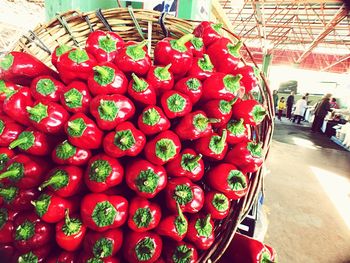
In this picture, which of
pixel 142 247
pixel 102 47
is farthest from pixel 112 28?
pixel 142 247

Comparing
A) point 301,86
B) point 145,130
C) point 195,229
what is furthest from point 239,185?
point 301,86

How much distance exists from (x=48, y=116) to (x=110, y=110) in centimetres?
17

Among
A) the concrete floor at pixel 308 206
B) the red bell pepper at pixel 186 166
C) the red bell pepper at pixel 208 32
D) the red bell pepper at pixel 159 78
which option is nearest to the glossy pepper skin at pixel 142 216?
the red bell pepper at pixel 186 166

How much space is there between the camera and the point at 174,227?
661 mm

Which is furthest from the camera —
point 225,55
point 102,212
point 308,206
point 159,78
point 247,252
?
point 308,206

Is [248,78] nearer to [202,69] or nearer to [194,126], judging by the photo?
[202,69]

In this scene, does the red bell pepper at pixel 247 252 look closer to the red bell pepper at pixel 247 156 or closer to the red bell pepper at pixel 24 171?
the red bell pepper at pixel 247 156

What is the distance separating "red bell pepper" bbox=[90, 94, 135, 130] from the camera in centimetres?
64

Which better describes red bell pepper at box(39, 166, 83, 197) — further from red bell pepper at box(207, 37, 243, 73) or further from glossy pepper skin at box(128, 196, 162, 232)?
red bell pepper at box(207, 37, 243, 73)

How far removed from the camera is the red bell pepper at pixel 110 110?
64cm

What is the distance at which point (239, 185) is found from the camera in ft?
2.28

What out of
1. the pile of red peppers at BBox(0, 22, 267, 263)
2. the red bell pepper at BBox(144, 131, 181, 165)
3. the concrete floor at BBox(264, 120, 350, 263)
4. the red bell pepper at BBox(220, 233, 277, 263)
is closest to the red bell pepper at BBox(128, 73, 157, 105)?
the pile of red peppers at BBox(0, 22, 267, 263)

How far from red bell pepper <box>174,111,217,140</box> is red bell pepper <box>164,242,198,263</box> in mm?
287

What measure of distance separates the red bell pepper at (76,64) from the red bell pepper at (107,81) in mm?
45
